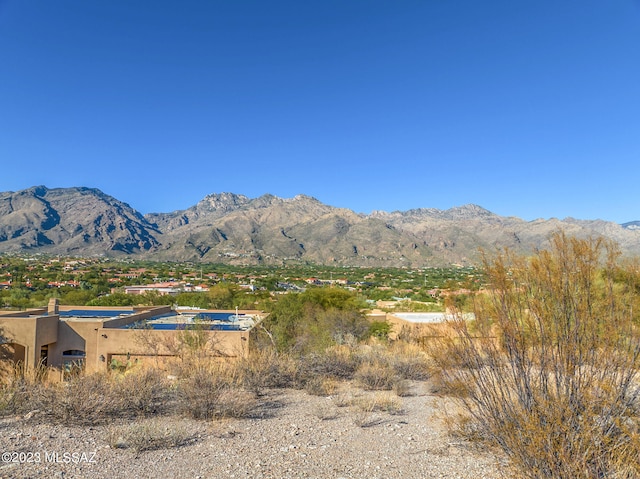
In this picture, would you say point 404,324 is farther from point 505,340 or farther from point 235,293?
point 235,293

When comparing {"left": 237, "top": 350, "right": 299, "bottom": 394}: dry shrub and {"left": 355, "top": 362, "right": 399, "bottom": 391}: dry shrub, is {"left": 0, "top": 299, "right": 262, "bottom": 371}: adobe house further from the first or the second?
{"left": 355, "top": 362, "right": 399, "bottom": 391}: dry shrub

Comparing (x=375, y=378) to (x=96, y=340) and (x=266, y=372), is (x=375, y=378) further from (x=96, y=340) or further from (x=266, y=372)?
(x=96, y=340)

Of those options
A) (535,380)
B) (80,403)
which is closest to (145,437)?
(80,403)

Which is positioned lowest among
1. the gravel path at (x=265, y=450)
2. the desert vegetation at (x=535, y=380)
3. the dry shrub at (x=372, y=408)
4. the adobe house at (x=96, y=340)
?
the adobe house at (x=96, y=340)

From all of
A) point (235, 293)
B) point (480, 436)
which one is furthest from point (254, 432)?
point (235, 293)

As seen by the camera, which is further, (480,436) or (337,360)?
(337,360)

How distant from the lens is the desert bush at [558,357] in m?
4.82

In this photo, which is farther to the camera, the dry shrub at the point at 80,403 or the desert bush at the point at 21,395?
the desert bush at the point at 21,395

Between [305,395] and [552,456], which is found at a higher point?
[552,456]

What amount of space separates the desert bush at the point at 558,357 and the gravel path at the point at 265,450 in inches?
26.6

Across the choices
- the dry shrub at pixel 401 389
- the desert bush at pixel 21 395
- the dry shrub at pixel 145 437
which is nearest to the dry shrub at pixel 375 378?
the dry shrub at pixel 401 389

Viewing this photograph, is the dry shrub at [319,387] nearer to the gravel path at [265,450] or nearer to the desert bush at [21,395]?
the gravel path at [265,450]

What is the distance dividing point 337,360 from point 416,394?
2656mm

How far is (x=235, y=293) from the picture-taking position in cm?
4844
